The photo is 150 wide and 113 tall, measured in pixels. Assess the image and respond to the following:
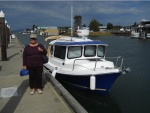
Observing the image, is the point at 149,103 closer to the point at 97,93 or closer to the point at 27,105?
the point at 97,93

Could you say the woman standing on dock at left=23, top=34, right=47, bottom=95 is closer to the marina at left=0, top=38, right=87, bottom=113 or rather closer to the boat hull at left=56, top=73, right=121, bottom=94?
the marina at left=0, top=38, right=87, bottom=113

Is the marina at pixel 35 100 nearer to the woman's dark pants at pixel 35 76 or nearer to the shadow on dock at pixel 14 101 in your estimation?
the shadow on dock at pixel 14 101

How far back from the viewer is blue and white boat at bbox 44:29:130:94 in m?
10.6

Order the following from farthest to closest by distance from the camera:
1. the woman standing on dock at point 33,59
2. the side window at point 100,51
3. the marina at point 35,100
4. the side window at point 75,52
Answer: the side window at point 100,51
the side window at point 75,52
the woman standing on dock at point 33,59
the marina at point 35,100

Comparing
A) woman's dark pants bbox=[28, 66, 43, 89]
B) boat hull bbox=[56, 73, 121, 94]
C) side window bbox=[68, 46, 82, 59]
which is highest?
side window bbox=[68, 46, 82, 59]

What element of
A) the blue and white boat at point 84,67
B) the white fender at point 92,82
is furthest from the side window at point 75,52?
the white fender at point 92,82

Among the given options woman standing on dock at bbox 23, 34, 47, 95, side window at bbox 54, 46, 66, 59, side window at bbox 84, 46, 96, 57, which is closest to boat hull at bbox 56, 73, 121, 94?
side window at bbox 54, 46, 66, 59

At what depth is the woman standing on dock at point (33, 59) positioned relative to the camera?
7.69 metres

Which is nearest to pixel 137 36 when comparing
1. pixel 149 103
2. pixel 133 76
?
pixel 133 76

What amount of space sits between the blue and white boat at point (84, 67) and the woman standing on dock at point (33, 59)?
2.94 m

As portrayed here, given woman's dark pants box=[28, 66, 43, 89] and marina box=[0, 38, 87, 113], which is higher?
woman's dark pants box=[28, 66, 43, 89]

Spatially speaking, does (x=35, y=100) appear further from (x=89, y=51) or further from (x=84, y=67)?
(x=89, y=51)

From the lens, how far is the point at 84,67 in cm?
1098

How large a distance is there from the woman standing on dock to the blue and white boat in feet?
9.64
